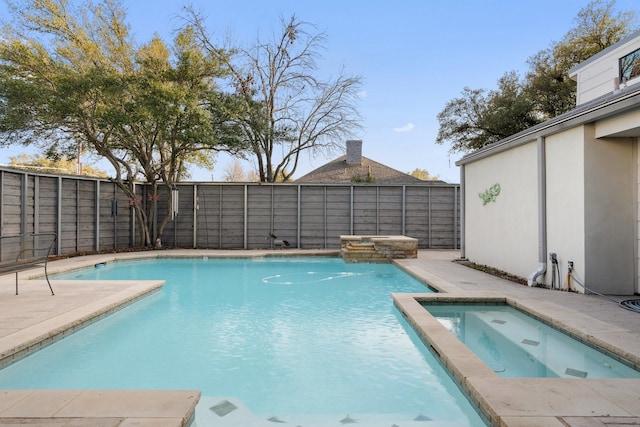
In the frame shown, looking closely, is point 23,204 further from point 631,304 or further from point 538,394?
point 631,304

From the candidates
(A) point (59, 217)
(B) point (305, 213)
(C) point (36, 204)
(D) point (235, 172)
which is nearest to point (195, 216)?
(B) point (305, 213)

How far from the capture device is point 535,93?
19984 millimetres

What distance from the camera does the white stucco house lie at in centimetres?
536

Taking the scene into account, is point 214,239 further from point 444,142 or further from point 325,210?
point 444,142

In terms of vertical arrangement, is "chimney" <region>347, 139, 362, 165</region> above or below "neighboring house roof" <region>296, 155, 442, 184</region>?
above

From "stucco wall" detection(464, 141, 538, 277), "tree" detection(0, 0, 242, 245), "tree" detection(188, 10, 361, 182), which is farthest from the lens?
"tree" detection(188, 10, 361, 182)

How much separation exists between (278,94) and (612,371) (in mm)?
18188

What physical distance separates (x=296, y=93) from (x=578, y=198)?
15.7 metres

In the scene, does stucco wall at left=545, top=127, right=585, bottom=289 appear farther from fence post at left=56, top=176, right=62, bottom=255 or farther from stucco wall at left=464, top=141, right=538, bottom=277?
fence post at left=56, top=176, right=62, bottom=255

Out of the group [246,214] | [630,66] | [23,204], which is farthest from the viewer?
[246,214]

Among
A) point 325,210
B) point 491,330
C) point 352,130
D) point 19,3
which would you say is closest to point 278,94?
point 352,130

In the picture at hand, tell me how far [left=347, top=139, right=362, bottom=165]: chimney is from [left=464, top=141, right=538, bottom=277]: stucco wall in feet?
41.6

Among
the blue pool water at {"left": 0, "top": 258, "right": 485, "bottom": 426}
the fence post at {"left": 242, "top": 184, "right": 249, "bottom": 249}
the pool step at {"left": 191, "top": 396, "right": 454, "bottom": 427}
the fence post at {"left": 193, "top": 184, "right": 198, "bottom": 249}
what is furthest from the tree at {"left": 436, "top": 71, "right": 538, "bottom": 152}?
the pool step at {"left": 191, "top": 396, "right": 454, "bottom": 427}

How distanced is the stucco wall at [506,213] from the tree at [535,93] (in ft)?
42.7
